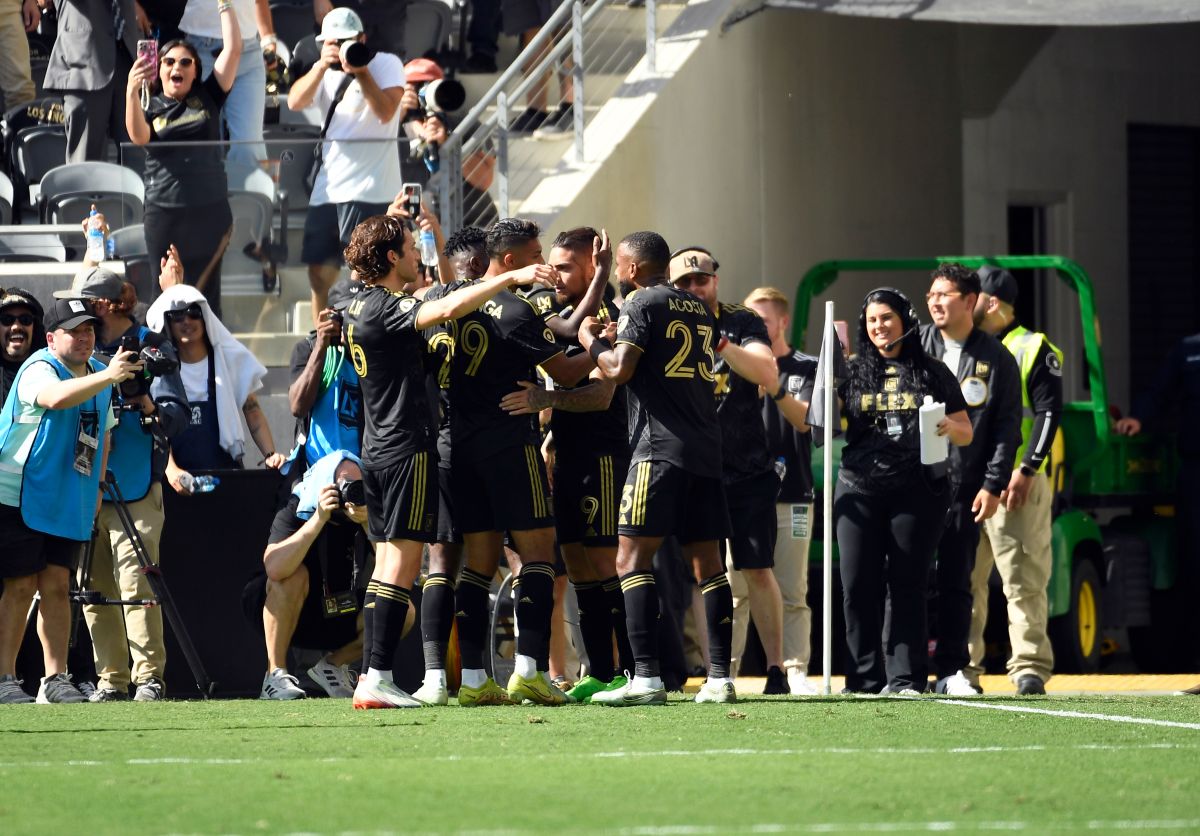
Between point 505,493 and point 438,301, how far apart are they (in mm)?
847

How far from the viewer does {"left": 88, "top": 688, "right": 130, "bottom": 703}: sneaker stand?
10664 mm

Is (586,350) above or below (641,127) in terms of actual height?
below

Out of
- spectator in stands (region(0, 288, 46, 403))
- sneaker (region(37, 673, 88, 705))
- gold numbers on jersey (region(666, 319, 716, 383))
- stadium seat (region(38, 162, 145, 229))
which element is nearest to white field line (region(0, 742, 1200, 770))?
gold numbers on jersey (region(666, 319, 716, 383))

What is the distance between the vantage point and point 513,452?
30.2 feet

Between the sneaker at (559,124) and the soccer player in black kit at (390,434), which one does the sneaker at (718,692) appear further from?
the sneaker at (559,124)

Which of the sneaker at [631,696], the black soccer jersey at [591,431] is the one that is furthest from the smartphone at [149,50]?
the sneaker at [631,696]

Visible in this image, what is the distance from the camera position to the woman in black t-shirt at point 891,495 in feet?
33.3

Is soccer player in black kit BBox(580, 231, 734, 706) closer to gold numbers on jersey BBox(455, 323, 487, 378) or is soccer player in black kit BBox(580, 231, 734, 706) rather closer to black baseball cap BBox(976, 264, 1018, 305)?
gold numbers on jersey BBox(455, 323, 487, 378)

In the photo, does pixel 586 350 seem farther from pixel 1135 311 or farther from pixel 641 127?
pixel 1135 311

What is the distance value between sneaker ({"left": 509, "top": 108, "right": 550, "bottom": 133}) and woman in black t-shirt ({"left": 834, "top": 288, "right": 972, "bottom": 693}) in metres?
4.82

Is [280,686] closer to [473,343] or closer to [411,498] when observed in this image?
[411,498]

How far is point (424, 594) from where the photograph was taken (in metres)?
9.38

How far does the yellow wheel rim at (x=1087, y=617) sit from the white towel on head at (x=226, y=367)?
16.0 feet

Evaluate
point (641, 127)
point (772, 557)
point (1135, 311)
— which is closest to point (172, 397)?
point (772, 557)
